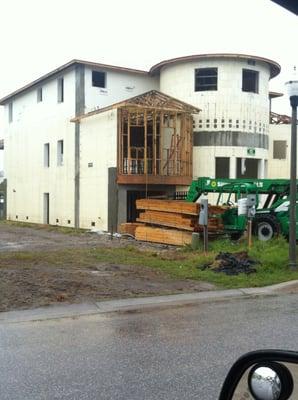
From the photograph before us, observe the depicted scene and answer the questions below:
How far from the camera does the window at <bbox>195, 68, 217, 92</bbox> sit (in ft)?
94.8

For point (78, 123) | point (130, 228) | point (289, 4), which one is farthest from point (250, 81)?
point (289, 4)

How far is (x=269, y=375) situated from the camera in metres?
1.85

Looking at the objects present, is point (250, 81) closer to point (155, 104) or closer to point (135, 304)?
point (155, 104)

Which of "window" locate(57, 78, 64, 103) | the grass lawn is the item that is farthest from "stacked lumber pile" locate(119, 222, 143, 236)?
"window" locate(57, 78, 64, 103)

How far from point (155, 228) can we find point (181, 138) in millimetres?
7465

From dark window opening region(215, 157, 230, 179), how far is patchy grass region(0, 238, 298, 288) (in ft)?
34.9

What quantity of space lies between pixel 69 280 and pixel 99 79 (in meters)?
20.7

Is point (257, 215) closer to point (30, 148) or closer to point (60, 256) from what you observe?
point (60, 256)

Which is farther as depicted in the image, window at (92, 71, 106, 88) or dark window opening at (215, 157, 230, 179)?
window at (92, 71, 106, 88)

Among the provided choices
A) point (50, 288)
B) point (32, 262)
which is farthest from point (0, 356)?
point (32, 262)

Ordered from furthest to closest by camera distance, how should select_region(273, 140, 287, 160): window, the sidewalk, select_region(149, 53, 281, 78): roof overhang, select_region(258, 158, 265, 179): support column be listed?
select_region(273, 140, 287, 160): window, select_region(258, 158, 265, 179): support column, select_region(149, 53, 281, 78): roof overhang, the sidewalk

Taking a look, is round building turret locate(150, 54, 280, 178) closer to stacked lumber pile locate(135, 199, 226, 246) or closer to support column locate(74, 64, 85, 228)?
support column locate(74, 64, 85, 228)

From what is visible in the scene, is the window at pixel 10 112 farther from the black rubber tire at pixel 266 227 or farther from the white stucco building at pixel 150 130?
the black rubber tire at pixel 266 227

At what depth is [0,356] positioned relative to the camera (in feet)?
20.7
